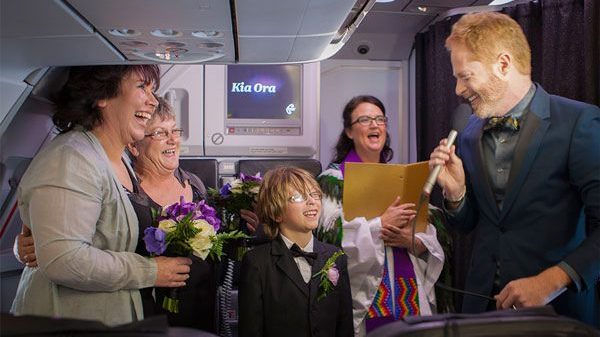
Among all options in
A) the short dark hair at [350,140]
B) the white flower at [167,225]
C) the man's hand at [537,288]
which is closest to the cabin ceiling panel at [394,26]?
the short dark hair at [350,140]

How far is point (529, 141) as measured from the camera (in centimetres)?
110

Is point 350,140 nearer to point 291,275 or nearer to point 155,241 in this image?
point 291,275

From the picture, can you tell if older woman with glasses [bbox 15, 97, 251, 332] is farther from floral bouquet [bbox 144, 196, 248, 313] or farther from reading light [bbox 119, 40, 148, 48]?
reading light [bbox 119, 40, 148, 48]

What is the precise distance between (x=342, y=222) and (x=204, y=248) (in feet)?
1.70

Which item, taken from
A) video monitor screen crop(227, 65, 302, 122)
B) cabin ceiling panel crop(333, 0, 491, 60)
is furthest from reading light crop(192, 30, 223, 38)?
video monitor screen crop(227, 65, 302, 122)

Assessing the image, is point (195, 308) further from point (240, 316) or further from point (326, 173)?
point (326, 173)

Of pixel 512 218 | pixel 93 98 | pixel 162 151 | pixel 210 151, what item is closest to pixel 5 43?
pixel 93 98

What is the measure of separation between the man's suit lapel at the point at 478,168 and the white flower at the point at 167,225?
2.40 feet

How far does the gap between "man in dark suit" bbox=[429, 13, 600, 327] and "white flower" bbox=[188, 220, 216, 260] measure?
59 cm

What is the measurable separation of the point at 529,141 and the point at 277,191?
0.72 meters

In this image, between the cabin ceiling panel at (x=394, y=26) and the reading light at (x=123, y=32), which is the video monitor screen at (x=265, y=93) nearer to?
the cabin ceiling panel at (x=394, y=26)

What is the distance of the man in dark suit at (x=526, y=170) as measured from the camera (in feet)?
3.49

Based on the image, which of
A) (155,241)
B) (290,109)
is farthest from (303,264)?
(290,109)

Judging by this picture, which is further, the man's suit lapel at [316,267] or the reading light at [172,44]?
the man's suit lapel at [316,267]
